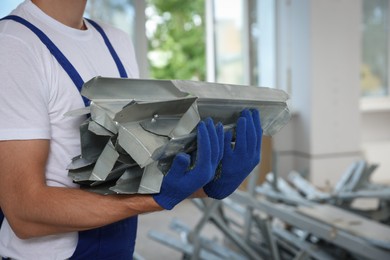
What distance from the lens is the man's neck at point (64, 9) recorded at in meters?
0.90

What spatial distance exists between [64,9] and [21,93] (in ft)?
0.74

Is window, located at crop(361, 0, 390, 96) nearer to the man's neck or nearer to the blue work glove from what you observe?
the man's neck

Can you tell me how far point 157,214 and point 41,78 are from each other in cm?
347

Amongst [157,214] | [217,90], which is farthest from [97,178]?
[157,214]

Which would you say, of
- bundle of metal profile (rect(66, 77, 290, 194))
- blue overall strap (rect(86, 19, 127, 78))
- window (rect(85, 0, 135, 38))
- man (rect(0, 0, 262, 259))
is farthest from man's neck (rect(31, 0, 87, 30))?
window (rect(85, 0, 135, 38))

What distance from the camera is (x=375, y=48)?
212 inches

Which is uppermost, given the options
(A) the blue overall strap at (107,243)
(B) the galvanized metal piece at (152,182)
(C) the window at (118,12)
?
(C) the window at (118,12)

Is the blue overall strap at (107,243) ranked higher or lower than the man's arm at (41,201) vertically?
lower

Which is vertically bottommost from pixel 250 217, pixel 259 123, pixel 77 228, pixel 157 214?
pixel 157 214

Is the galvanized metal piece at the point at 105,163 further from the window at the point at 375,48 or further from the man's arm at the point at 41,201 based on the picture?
the window at the point at 375,48

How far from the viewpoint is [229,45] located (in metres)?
4.95

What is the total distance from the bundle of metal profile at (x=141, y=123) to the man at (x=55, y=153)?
25 millimetres

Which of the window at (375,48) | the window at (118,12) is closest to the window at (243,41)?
the window at (118,12)

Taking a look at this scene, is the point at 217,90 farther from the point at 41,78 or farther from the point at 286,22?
the point at 286,22
